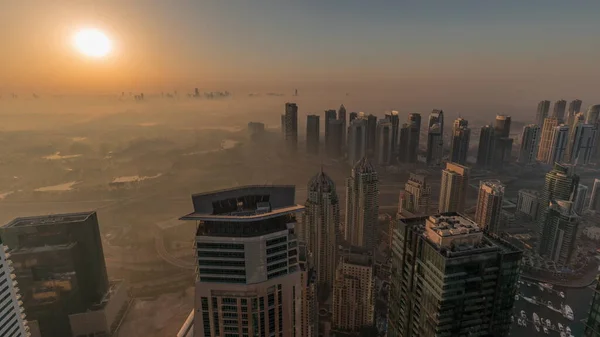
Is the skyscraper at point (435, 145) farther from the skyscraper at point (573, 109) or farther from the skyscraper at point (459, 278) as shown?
the skyscraper at point (459, 278)

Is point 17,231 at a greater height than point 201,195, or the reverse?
point 201,195

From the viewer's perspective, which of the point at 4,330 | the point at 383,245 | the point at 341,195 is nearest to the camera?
the point at 4,330

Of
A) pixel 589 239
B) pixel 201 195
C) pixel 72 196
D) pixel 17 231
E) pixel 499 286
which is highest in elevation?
pixel 201 195

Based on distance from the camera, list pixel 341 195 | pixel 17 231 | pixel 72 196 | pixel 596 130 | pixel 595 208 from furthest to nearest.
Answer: pixel 596 130 < pixel 341 195 < pixel 595 208 < pixel 72 196 < pixel 17 231

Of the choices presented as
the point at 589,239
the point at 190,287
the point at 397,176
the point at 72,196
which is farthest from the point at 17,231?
the point at 589,239

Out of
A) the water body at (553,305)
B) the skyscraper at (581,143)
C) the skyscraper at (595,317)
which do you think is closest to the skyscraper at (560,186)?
the water body at (553,305)

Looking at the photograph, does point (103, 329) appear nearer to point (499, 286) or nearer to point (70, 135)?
point (70, 135)

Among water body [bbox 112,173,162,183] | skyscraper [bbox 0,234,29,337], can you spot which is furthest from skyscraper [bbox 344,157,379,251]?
skyscraper [bbox 0,234,29,337]

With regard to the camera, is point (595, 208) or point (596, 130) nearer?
point (595, 208)
